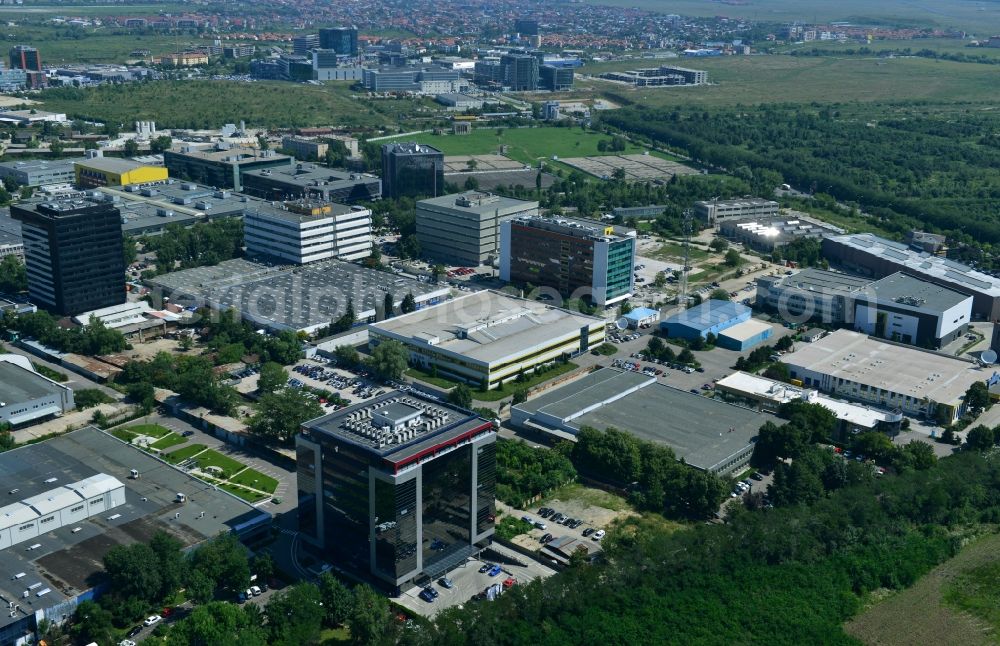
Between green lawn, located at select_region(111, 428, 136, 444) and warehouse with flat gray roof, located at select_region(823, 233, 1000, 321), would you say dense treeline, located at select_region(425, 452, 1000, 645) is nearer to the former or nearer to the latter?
green lawn, located at select_region(111, 428, 136, 444)

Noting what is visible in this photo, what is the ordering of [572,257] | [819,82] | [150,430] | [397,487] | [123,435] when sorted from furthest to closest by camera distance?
[819,82] < [572,257] < [150,430] < [123,435] < [397,487]

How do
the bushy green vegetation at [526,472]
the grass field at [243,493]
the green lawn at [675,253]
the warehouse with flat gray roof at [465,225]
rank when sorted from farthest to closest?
1. the green lawn at [675,253]
2. the warehouse with flat gray roof at [465,225]
3. the bushy green vegetation at [526,472]
4. the grass field at [243,493]

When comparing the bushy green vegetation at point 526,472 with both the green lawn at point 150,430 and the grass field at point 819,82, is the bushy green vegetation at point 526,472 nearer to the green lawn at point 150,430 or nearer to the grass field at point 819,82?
the green lawn at point 150,430

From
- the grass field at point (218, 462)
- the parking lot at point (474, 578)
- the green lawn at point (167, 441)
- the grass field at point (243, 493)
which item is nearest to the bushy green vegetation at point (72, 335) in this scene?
the green lawn at point (167, 441)

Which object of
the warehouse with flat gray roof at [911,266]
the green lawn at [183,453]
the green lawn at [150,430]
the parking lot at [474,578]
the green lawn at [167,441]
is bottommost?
the parking lot at [474,578]

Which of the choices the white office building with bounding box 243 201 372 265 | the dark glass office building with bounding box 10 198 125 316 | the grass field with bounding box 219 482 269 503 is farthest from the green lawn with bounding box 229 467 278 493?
the white office building with bounding box 243 201 372 265

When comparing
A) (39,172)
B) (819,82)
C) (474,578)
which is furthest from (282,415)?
(819,82)

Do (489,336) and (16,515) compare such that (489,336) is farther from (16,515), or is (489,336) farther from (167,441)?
(16,515)
